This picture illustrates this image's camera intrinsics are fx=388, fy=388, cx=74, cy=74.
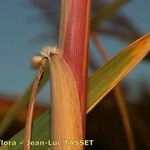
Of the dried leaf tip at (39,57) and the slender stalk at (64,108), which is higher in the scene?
the dried leaf tip at (39,57)

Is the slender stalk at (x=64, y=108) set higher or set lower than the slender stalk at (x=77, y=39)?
lower

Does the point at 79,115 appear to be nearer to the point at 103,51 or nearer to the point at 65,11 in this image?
the point at 65,11

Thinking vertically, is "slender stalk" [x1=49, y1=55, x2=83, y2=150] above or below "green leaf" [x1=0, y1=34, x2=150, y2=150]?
below

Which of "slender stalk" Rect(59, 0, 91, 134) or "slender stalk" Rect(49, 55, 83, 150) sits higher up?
"slender stalk" Rect(59, 0, 91, 134)

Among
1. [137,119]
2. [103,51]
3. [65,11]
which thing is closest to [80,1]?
[65,11]
